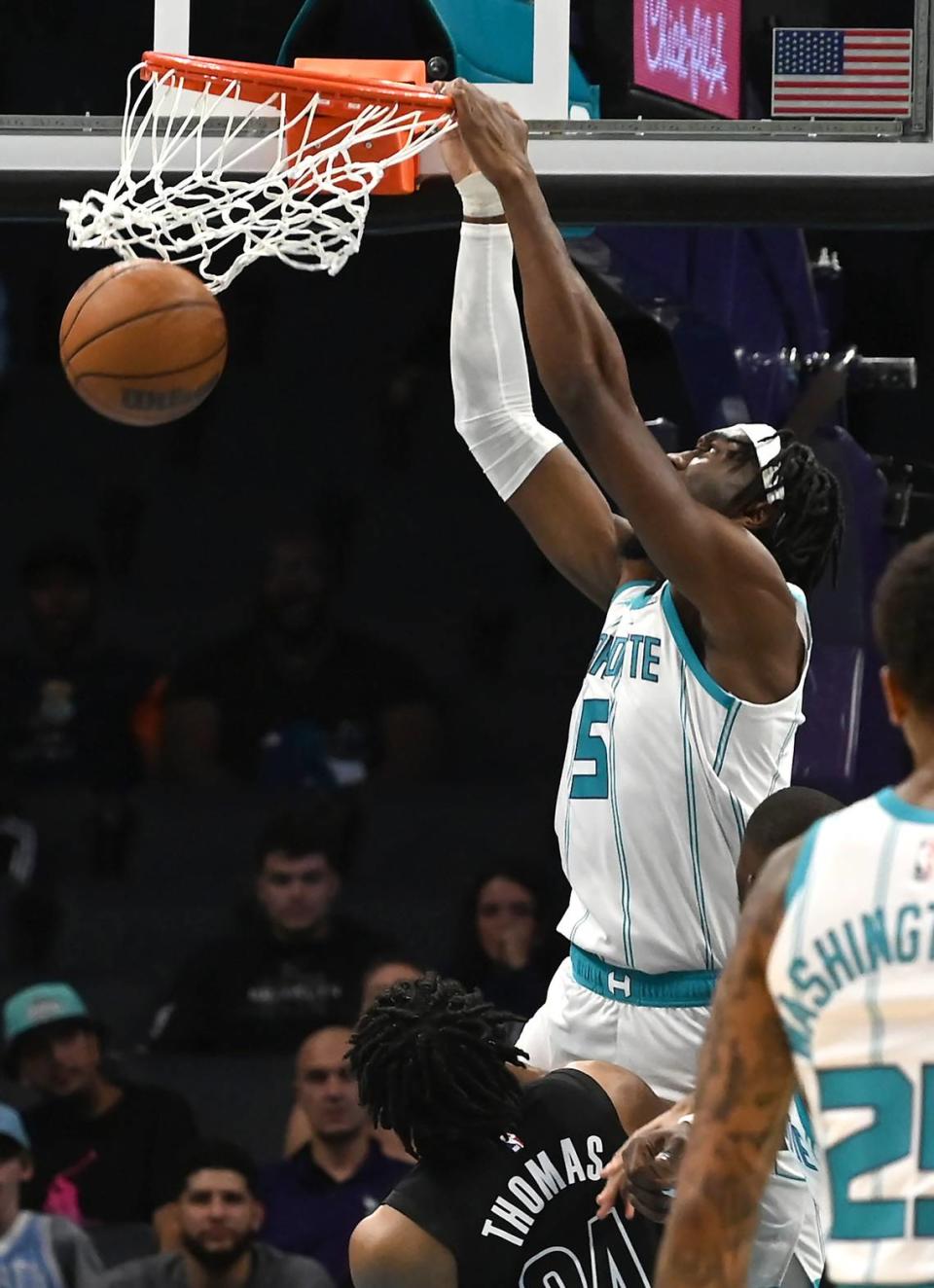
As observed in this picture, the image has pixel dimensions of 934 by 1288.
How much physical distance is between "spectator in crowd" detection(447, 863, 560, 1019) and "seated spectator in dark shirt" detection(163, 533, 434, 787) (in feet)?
2.73

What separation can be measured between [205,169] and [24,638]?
3.77 meters

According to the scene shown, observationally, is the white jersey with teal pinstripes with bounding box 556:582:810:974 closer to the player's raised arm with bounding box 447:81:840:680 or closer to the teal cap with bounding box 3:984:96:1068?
the player's raised arm with bounding box 447:81:840:680

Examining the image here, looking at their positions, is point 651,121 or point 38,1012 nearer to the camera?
point 651,121

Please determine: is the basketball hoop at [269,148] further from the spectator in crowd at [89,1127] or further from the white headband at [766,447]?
the spectator in crowd at [89,1127]

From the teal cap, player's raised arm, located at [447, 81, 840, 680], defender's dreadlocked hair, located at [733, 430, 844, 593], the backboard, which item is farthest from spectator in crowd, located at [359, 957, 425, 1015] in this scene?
player's raised arm, located at [447, 81, 840, 680]

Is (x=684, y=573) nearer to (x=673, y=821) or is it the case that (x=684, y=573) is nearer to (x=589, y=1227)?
(x=673, y=821)

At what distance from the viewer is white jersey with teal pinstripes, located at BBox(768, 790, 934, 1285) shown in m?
1.96

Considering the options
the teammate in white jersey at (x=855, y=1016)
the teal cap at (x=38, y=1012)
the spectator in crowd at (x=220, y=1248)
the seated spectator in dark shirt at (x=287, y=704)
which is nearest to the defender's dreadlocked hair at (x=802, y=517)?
the teammate in white jersey at (x=855, y=1016)

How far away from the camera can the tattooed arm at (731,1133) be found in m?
2.09

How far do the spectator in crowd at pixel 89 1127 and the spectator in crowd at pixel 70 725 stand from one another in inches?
40.4

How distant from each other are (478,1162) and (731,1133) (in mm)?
904

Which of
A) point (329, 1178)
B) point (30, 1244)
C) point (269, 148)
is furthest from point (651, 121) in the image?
point (30, 1244)

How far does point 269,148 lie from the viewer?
4168 millimetres

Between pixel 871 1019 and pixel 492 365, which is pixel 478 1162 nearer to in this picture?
pixel 871 1019
